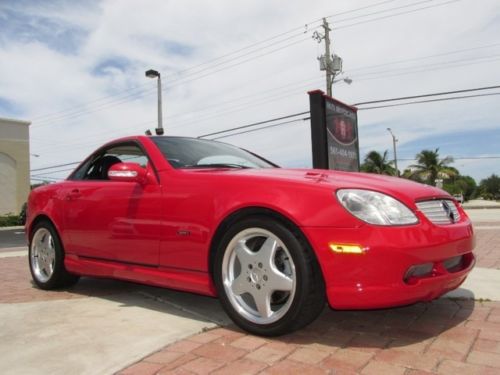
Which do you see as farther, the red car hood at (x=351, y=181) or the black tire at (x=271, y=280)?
the red car hood at (x=351, y=181)

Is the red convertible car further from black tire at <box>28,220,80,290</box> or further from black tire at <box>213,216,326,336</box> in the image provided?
black tire at <box>28,220,80,290</box>

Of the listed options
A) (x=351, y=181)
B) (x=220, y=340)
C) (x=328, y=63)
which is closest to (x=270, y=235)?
(x=351, y=181)

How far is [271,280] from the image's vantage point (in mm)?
2924

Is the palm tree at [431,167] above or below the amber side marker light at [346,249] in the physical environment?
above

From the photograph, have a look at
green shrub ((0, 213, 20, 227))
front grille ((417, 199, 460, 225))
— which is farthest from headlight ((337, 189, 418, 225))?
green shrub ((0, 213, 20, 227))

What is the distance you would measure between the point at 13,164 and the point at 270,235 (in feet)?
103

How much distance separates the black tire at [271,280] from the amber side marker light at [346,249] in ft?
0.49

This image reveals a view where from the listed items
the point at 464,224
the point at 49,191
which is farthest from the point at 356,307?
the point at 49,191

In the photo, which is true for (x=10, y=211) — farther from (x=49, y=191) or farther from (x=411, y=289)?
(x=411, y=289)

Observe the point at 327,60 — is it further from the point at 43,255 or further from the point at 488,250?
the point at 43,255

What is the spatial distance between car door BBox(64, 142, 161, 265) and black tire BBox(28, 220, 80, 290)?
0.19 meters

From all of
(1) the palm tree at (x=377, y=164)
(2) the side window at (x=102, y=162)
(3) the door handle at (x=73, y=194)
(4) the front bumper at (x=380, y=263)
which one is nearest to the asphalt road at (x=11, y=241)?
(2) the side window at (x=102, y=162)

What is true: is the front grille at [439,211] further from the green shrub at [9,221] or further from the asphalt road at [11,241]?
the green shrub at [9,221]

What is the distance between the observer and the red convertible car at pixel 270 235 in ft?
8.77
